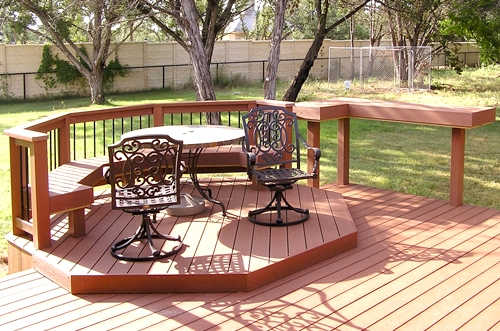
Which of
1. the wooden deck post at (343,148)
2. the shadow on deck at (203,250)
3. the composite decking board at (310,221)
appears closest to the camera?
the shadow on deck at (203,250)

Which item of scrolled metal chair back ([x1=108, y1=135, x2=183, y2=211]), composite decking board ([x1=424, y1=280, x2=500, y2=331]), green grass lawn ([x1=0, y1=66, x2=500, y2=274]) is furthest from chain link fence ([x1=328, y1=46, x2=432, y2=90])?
scrolled metal chair back ([x1=108, y1=135, x2=183, y2=211])

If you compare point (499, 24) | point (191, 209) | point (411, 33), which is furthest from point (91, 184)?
point (411, 33)

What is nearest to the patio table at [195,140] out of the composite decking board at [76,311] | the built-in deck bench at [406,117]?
the built-in deck bench at [406,117]

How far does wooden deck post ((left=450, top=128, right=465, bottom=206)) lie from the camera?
598 cm

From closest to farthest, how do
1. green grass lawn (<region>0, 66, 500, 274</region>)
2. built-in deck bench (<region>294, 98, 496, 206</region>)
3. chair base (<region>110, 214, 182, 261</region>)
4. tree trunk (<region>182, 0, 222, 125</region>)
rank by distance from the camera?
1. chair base (<region>110, 214, 182, 261</region>)
2. built-in deck bench (<region>294, 98, 496, 206</region>)
3. green grass lawn (<region>0, 66, 500, 274</region>)
4. tree trunk (<region>182, 0, 222, 125</region>)

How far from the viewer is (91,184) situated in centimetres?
552

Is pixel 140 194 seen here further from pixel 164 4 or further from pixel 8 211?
pixel 164 4

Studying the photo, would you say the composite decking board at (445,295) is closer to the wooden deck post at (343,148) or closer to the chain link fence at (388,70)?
the wooden deck post at (343,148)

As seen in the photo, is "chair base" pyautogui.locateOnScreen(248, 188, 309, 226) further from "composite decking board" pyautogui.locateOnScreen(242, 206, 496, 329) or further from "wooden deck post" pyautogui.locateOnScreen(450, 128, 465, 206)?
"wooden deck post" pyautogui.locateOnScreen(450, 128, 465, 206)

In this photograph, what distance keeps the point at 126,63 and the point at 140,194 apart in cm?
1758

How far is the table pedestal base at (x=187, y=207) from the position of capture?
5.49m

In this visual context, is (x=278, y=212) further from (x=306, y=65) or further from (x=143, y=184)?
(x=306, y=65)

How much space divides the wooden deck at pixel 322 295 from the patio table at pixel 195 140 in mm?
253

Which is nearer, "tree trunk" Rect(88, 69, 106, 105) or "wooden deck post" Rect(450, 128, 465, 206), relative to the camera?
"wooden deck post" Rect(450, 128, 465, 206)
